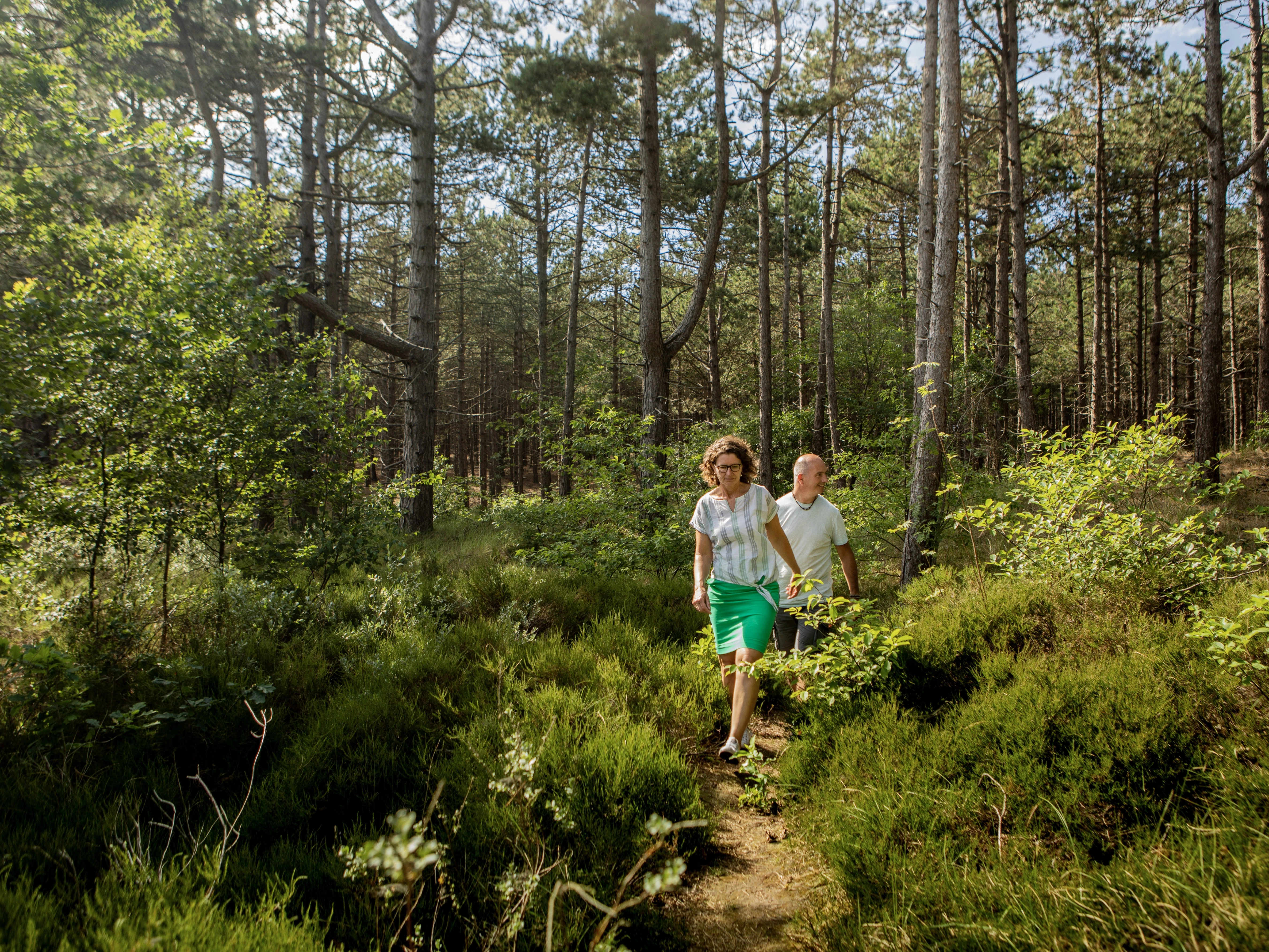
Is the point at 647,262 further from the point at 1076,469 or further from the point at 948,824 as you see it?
the point at 948,824

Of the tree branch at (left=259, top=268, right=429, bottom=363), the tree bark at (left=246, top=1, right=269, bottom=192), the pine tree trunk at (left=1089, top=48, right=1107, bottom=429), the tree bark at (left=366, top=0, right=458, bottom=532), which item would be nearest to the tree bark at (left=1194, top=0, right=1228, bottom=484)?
the pine tree trunk at (left=1089, top=48, right=1107, bottom=429)

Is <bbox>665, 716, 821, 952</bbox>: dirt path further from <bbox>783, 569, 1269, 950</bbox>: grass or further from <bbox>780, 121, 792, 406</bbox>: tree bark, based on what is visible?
<bbox>780, 121, 792, 406</bbox>: tree bark

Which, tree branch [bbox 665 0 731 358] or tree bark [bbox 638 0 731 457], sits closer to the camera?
tree bark [bbox 638 0 731 457]

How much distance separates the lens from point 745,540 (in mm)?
3785

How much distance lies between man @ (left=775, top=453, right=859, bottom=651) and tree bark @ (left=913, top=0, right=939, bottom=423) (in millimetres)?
3212

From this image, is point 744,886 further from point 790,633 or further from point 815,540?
point 815,540

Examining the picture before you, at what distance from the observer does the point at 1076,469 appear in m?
5.08

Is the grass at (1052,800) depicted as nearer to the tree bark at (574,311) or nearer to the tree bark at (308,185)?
the tree bark at (308,185)

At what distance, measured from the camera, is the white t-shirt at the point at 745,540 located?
3764 millimetres

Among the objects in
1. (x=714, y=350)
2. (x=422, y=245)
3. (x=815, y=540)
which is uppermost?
(x=714, y=350)

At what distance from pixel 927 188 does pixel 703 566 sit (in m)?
8.75

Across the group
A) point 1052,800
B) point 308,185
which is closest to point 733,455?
point 1052,800

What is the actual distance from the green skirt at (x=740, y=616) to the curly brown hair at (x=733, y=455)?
71cm

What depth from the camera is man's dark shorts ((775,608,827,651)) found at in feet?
13.6
